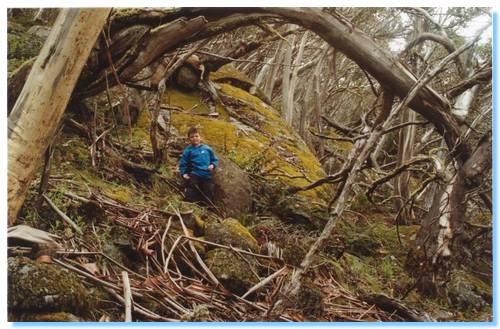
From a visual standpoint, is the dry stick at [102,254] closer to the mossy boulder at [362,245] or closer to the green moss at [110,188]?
the green moss at [110,188]

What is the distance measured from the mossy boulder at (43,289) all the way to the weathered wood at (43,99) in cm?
46

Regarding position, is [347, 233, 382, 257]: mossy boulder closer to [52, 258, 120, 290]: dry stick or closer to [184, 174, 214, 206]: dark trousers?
[184, 174, 214, 206]: dark trousers

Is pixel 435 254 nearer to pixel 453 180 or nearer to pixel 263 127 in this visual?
pixel 453 180

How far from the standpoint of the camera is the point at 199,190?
4.53m

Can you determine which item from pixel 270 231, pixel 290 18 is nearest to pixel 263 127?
pixel 270 231

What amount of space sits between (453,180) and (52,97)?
9.98ft

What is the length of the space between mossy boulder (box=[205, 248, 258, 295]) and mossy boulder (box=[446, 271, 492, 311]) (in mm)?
1382

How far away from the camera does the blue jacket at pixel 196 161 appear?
4.53 m

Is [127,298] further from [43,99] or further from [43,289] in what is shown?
[43,99]

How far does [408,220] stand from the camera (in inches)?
199

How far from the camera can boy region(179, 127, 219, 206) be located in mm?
4516

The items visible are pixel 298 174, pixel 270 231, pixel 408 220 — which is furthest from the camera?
pixel 298 174

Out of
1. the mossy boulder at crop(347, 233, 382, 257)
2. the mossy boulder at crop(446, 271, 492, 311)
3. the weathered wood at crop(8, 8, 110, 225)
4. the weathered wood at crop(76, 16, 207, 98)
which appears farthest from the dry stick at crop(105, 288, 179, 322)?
the mossy boulder at crop(347, 233, 382, 257)

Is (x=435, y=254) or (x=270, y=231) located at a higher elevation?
(x=435, y=254)
